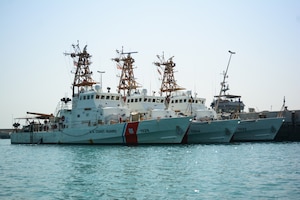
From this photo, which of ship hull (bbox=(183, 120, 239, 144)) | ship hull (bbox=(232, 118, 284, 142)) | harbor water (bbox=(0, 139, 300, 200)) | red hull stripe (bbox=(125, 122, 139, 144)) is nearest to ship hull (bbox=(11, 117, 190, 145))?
red hull stripe (bbox=(125, 122, 139, 144))

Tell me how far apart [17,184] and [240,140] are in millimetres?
35019

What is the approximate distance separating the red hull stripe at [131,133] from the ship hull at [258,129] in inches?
581

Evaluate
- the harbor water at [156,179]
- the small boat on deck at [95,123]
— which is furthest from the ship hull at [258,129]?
the harbor water at [156,179]

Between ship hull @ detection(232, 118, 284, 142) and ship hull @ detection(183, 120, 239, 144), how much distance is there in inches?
195

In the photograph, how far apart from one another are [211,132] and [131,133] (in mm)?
9542

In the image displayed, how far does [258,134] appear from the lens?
159 ft

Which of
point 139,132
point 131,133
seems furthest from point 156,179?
point 131,133

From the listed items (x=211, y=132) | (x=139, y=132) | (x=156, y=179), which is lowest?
(x=156, y=179)

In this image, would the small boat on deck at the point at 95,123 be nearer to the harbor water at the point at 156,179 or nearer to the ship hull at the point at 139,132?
the ship hull at the point at 139,132

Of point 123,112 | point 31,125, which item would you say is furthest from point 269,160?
point 31,125

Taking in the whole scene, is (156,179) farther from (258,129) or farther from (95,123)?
(258,129)

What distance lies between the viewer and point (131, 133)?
3922cm

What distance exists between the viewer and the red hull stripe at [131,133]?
38.8 metres

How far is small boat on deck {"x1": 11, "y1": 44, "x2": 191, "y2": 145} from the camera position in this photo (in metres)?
38.7
